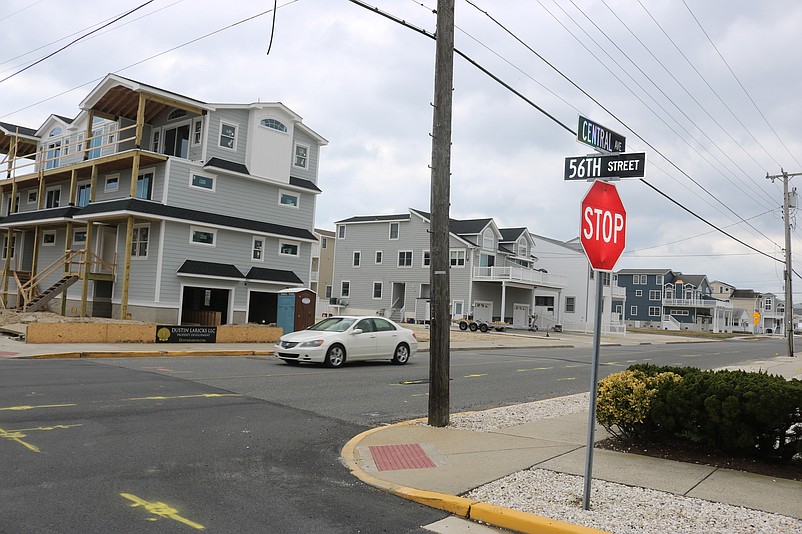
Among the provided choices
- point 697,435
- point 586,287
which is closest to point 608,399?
point 697,435

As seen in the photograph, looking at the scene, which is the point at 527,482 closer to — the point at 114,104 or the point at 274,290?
the point at 274,290

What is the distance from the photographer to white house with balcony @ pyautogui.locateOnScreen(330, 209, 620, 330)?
5147cm

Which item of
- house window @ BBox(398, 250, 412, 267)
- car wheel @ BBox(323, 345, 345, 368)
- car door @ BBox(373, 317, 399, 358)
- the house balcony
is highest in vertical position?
house window @ BBox(398, 250, 412, 267)

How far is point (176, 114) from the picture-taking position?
31453 mm

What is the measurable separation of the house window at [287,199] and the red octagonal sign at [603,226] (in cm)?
2845

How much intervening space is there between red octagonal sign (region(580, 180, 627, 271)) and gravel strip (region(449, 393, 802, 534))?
2.07 m

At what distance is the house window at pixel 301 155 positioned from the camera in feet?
111

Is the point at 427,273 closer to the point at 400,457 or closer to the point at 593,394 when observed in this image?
the point at 400,457

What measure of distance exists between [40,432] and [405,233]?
1792 inches

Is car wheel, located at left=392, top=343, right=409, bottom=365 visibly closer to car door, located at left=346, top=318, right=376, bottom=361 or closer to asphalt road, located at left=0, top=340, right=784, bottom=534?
car door, located at left=346, top=318, right=376, bottom=361

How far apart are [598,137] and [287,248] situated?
28.5 metres

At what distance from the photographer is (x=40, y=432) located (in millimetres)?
7797

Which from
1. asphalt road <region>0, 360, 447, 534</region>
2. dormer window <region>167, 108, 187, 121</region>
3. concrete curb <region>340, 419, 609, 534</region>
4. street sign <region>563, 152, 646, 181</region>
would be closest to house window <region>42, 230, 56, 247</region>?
dormer window <region>167, 108, 187, 121</region>

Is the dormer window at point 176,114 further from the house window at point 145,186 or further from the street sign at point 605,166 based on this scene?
the street sign at point 605,166
